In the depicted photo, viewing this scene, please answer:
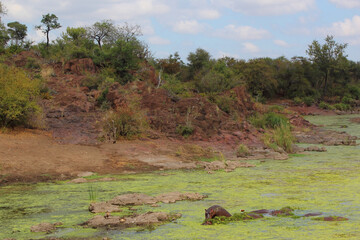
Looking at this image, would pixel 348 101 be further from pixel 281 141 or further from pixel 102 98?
pixel 102 98

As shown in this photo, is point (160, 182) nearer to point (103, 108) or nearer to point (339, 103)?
point (103, 108)

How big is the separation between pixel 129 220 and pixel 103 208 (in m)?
1.10

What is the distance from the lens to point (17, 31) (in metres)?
31.8

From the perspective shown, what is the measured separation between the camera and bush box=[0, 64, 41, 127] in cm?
1566

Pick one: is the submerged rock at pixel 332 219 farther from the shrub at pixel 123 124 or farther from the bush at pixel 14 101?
the bush at pixel 14 101

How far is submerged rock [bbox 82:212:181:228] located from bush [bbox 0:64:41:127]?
9.56 meters

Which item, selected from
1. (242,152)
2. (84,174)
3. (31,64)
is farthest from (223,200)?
(31,64)

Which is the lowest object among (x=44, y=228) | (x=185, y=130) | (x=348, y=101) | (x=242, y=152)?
(x=44, y=228)

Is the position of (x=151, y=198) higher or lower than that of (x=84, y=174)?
higher

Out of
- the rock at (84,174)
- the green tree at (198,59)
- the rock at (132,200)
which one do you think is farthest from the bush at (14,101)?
the green tree at (198,59)

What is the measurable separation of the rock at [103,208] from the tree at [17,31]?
26340 mm

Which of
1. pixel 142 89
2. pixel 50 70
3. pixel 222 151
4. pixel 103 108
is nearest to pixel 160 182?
pixel 222 151

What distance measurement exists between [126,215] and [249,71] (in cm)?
4097

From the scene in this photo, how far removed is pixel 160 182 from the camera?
1133cm
